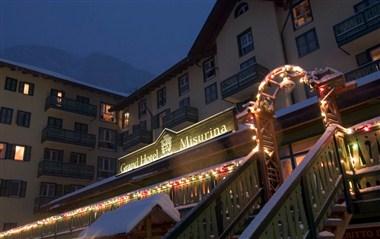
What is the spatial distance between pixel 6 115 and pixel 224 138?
89.4 ft

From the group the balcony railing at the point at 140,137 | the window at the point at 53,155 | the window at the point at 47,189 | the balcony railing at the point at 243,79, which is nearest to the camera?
the balcony railing at the point at 243,79

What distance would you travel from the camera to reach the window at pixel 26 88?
36.1 metres

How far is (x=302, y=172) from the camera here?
6305mm

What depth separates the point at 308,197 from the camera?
6188 millimetres

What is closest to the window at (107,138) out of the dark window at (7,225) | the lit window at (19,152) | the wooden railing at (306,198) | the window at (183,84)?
the lit window at (19,152)

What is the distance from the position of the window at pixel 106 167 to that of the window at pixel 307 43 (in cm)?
2490

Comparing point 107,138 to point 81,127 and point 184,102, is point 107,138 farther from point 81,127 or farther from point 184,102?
point 184,102

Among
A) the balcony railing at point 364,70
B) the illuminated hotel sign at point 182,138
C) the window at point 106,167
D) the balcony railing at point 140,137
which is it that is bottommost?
the illuminated hotel sign at point 182,138

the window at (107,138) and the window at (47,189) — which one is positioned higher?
the window at (107,138)

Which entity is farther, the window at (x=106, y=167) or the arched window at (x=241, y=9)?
the window at (x=106, y=167)

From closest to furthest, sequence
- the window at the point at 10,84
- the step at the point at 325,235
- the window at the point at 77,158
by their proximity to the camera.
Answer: the step at the point at 325,235, the window at the point at 10,84, the window at the point at 77,158

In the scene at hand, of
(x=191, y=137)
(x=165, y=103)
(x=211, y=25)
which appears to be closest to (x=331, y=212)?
(x=191, y=137)

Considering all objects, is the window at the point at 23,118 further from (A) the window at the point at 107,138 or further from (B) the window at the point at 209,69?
(B) the window at the point at 209,69

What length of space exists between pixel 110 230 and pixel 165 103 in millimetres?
25585
